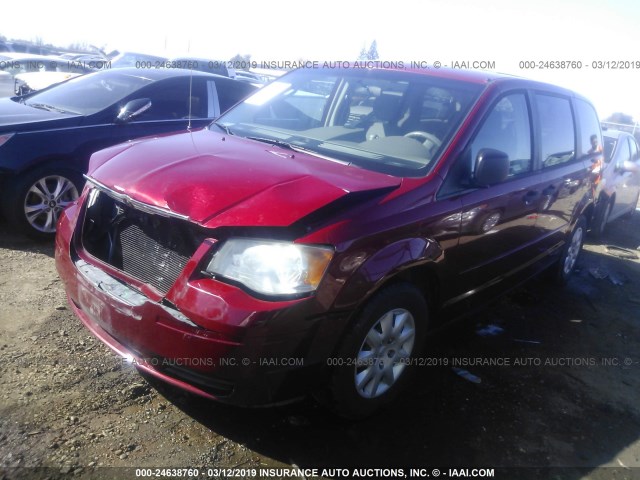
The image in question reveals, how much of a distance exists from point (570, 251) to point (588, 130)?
1256mm

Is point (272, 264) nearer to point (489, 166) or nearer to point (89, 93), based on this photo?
point (489, 166)

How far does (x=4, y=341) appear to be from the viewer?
3.04 m

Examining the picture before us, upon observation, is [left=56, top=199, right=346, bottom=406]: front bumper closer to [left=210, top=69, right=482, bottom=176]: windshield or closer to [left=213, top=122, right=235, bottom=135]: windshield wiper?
[left=210, top=69, right=482, bottom=176]: windshield

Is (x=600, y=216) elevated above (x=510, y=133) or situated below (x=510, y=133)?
below

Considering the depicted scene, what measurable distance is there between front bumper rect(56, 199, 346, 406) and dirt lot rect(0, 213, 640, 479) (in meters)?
0.37

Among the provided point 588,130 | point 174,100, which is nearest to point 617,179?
point 588,130

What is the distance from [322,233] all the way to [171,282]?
73 centimetres

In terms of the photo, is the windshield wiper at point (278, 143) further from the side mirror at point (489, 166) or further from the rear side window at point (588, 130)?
the rear side window at point (588, 130)

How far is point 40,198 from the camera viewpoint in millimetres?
4594

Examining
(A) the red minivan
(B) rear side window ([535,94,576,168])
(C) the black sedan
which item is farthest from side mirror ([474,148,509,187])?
(C) the black sedan

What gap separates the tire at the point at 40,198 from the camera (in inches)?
174

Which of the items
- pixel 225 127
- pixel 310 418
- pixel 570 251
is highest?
pixel 225 127

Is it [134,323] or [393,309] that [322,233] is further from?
[134,323]

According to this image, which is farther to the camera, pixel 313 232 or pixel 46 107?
pixel 46 107
